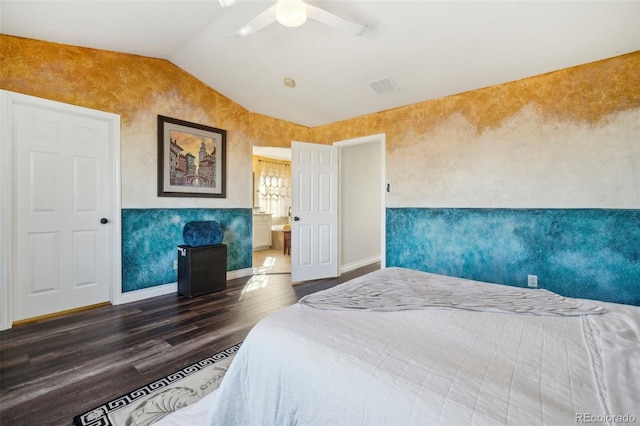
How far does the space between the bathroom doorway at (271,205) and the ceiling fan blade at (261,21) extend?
13.3 feet

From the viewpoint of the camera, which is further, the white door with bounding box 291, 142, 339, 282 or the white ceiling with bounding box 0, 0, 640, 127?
the white door with bounding box 291, 142, 339, 282

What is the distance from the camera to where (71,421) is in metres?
1.44

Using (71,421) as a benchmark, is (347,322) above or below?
above

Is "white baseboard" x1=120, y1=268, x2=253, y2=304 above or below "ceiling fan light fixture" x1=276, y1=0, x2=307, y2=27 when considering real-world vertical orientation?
below

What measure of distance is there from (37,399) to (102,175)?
2.24m

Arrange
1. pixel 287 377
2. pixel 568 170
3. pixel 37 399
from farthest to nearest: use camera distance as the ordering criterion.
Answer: pixel 568 170 < pixel 37 399 < pixel 287 377

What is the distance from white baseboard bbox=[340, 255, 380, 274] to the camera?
4.80m

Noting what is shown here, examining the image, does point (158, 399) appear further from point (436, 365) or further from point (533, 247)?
point (533, 247)

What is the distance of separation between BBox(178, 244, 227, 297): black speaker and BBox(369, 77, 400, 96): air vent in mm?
2776

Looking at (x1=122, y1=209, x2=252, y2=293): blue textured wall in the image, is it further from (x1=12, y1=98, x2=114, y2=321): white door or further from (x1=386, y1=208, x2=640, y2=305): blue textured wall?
(x1=386, y1=208, x2=640, y2=305): blue textured wall

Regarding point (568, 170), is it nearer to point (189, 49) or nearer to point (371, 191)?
point (371, 191)

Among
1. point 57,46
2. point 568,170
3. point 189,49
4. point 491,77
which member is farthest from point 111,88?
point 568,170

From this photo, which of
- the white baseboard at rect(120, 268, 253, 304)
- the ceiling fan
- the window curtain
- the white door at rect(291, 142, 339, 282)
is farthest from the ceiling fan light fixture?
the window curtain

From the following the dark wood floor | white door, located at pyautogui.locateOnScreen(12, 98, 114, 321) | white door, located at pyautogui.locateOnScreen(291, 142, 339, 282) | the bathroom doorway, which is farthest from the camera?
the bathroom doorway
